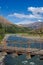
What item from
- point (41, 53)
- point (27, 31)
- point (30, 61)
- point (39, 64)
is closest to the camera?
point (41, 53)

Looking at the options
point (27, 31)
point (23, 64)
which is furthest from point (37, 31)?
point (23, 64)

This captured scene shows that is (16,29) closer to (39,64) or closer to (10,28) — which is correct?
(10,28)

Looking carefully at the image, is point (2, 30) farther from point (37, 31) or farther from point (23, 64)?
point (23, 64)

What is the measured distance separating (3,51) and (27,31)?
1266 cm

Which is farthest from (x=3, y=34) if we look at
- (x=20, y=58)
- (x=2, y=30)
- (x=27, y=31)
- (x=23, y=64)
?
(x=23, y=64)

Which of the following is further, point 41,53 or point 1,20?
point 1,20

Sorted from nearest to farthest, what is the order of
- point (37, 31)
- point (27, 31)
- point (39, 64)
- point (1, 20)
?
point (39, 64), point (37, 31), point (27, 31), point (1, 20)

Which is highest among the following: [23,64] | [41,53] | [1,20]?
[1,20]

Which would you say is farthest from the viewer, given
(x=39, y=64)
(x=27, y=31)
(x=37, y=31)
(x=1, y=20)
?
(x=1, y=20)

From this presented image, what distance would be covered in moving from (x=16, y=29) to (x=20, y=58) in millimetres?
9423

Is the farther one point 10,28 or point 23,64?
point 10,28

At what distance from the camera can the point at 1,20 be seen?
2600cm

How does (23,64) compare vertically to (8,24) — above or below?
below

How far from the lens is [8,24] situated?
26.2m
